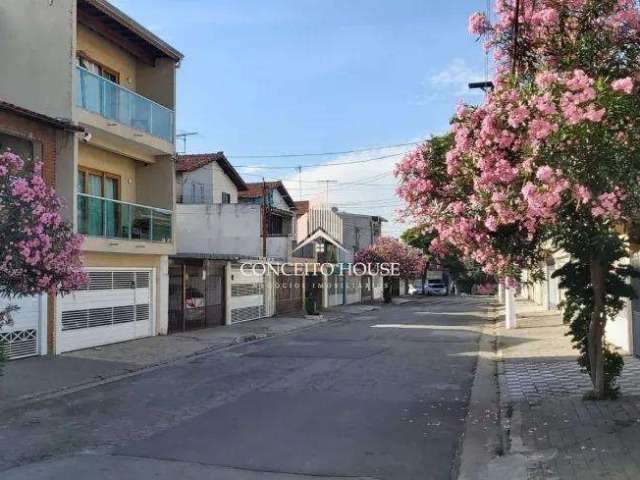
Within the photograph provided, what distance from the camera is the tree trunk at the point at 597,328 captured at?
832 cm

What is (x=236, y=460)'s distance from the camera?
6754mm

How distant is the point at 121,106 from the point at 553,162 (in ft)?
49.9

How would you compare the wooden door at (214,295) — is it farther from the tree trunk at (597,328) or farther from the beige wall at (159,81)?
the tree trunk at (597,328)

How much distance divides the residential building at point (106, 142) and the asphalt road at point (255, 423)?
4.37 m

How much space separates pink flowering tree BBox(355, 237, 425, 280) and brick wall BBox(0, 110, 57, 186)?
111 feet

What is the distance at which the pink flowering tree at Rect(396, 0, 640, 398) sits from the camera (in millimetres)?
5852

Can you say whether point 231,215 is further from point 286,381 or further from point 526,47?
point 526,47

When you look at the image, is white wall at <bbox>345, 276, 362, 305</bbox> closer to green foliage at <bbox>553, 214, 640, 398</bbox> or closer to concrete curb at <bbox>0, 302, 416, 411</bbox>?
concrete curb at <bbox>0, 302, 416, 411</bbox>

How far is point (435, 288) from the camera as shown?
7181 cm

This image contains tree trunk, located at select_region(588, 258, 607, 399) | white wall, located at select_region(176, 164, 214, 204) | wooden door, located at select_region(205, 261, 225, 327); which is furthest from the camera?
white wall, located at select_region(176, 164, 214, 204)

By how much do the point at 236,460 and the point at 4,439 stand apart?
3.10 m

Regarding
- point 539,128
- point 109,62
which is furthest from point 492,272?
point 109,62

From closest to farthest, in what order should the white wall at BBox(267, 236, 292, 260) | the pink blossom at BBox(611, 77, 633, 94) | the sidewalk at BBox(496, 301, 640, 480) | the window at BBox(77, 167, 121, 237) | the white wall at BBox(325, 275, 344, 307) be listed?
the pink blossom at BBox(611, 77, 633, 94), the sidewalk at BBox(496, 301, 640, 480), the window at BBox(77, 167, 121, 237), the white wall at BBox(267, 236, 292, 260), the white wall at BBox(325, 275, 344, 307)

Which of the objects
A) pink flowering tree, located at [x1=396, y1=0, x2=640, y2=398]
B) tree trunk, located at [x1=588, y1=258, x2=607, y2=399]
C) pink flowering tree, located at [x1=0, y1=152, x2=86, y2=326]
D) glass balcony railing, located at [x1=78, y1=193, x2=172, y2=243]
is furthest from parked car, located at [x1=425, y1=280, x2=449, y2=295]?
pink flowering tree, located at [x1=0, y1=152, x2=86, y2=326]
